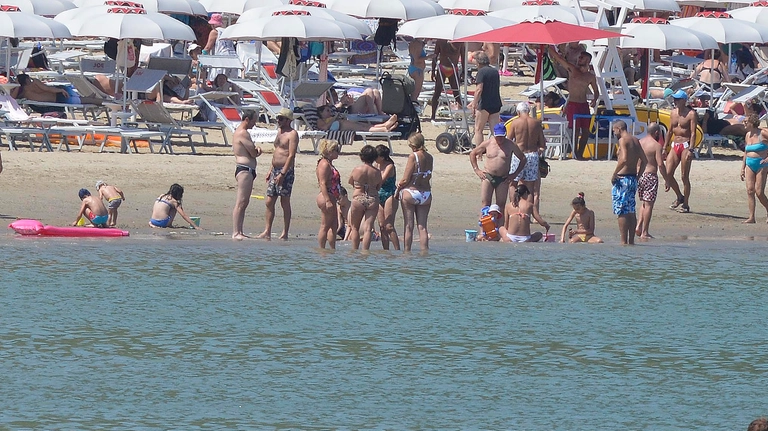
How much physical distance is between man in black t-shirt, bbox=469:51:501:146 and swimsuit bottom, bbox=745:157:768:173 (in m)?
3.43

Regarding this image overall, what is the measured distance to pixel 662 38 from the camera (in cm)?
2144

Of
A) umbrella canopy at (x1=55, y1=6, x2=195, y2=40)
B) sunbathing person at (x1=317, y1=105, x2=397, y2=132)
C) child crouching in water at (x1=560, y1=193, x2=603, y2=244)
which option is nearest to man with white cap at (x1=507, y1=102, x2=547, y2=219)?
child crouching in water at (x1=560, y1=193, x2=603, y2=244)

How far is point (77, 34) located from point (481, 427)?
12.4 metres

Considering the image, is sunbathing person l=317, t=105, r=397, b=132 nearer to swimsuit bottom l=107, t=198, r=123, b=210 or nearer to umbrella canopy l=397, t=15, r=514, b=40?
umbrella canopy l=397, t=15, r=514, b=40

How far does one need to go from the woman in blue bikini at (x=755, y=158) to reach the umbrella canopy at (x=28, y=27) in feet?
28.3

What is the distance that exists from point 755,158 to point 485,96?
3612 mm

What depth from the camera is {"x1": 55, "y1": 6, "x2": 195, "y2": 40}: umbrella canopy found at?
64.7 ft

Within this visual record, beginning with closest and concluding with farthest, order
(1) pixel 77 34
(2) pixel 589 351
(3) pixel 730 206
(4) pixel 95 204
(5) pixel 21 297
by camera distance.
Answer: (2) pixel 589 351
(5) pixel 21 297
(4) pixel 95 204
(3) pixel 730 206
(1) pixel 77 34

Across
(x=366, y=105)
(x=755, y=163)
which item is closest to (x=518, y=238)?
(x=755, y=163)

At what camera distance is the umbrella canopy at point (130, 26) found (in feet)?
64.7

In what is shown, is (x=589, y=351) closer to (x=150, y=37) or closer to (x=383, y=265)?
(x=383, y=265)

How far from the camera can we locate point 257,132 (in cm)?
1966

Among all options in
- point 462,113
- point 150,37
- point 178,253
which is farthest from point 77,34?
point 178,253

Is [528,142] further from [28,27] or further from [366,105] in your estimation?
[28,27]
